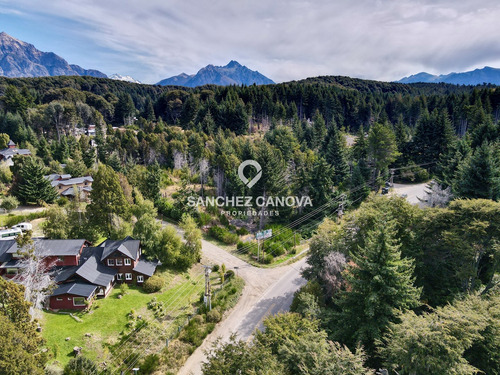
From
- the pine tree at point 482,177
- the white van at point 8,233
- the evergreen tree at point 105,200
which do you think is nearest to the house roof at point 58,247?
the evergreen tree at point 105,200

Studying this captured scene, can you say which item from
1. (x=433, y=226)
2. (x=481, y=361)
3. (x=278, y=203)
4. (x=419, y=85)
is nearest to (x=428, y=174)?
(x=278, y=203)

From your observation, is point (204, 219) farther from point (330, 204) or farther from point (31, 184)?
point (31, 184)

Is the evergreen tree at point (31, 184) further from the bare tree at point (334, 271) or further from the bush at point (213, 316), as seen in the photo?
the bare tree at point (334, 271)

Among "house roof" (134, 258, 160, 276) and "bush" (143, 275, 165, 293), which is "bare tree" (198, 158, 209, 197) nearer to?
"house roof" (134, 258, 160, 276)

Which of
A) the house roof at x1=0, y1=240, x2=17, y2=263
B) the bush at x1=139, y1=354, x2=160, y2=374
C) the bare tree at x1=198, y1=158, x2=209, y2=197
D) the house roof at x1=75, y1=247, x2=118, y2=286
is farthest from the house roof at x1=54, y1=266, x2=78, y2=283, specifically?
the bare tree at x1=198, y1=158, x2=209, y2=197

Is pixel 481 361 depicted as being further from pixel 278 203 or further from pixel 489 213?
pixel 278 203

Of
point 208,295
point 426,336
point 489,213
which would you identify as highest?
point 489,213
